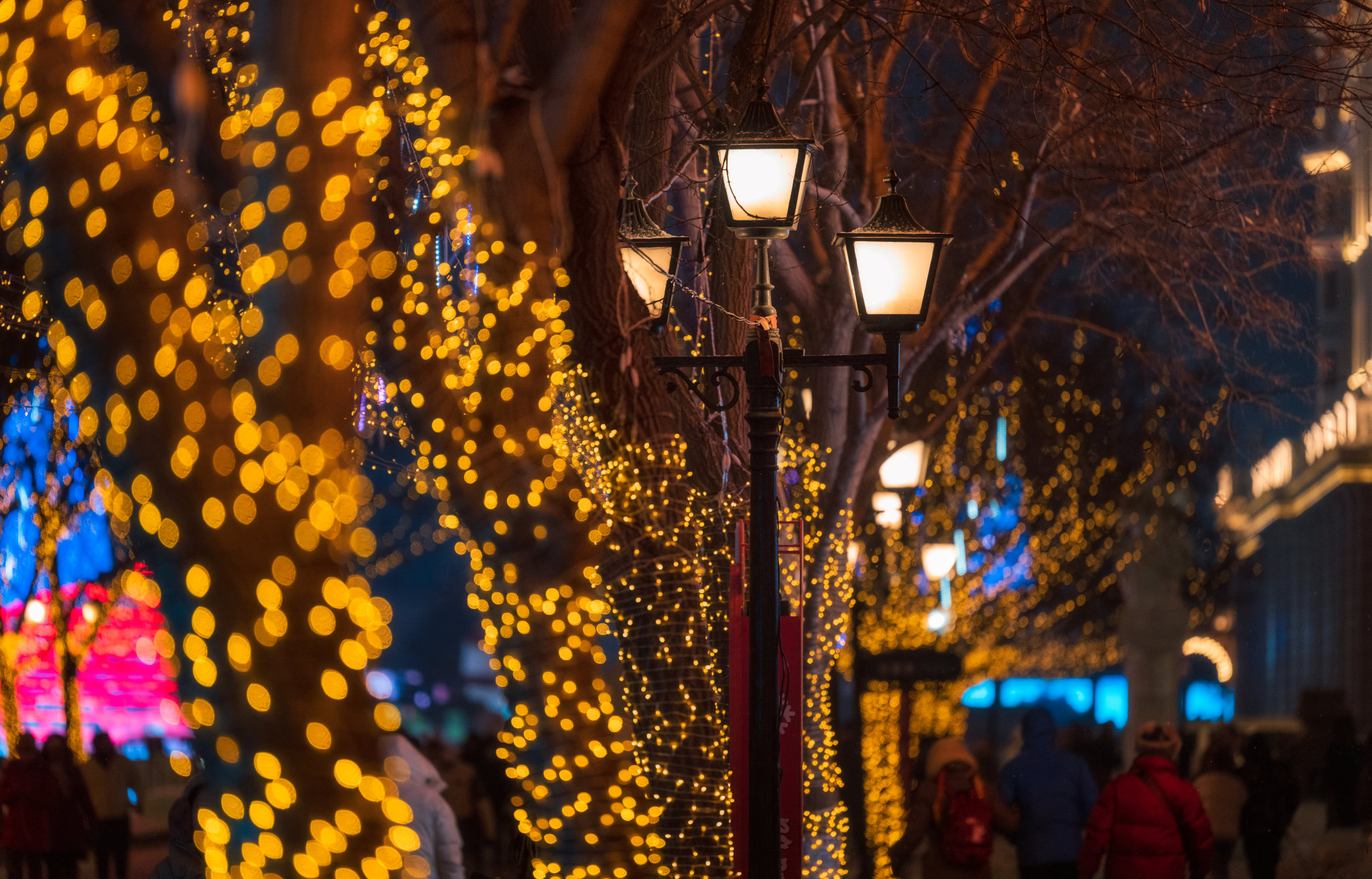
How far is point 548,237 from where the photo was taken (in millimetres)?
4531

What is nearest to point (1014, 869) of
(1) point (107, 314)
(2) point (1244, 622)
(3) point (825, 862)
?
(3) point (825, 862)

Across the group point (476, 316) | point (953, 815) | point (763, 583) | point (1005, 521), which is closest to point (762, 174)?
point (476, 316)

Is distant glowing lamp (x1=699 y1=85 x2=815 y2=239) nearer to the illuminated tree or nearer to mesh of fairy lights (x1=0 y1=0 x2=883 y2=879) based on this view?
mesh of fairy lights (x1=0 y1=0 x2=883 y2=879)

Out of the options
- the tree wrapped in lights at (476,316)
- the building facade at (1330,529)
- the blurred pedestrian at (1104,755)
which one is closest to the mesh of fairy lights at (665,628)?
the tree wrapped in lights at (476,316)

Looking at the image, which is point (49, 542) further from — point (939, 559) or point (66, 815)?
point (939, 559)

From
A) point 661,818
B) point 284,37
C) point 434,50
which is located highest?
point 434,50

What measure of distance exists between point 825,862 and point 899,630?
38.2 feet

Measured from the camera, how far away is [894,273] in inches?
219

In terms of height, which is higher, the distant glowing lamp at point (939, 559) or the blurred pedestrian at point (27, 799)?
the distant glowing lamp at point (939, 559)

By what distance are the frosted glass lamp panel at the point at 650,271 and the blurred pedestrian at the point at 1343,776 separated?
1200 centimetres

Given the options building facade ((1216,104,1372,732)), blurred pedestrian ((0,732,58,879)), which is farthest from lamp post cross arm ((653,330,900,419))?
building facade ((1216,104,1372,732))

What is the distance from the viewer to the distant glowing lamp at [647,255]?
5547 millimetres

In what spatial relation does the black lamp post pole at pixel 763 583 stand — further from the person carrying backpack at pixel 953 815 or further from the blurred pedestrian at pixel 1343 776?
the blurred pedestrian at pixel 1343 776

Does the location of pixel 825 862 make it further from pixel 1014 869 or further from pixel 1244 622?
pixel 1244 622
